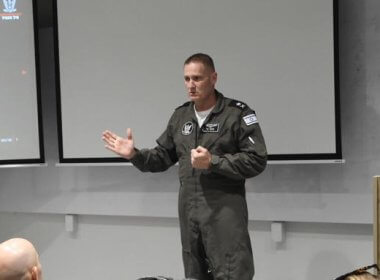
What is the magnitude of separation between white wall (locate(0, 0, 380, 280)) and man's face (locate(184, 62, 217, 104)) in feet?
3.30

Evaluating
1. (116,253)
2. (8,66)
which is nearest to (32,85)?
(8,66)

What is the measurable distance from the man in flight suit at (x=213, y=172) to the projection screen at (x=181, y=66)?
0.69 meters

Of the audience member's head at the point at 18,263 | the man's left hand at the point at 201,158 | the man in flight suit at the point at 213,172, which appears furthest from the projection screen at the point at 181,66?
the audience member's head at the point at 18,263

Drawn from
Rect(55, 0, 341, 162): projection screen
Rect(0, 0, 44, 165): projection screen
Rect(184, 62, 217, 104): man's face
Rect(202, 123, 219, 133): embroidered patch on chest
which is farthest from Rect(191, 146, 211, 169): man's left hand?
Rect(0, 0, 44, 165): projection screen

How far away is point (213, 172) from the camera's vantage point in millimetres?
2406

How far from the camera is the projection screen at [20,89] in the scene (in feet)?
11.8

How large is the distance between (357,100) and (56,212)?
2306mm

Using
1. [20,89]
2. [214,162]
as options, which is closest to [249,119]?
[214,162]

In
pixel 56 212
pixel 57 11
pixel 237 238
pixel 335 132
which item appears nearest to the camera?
pixel 237 238

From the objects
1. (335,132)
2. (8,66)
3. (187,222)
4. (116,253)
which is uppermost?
(8,66)

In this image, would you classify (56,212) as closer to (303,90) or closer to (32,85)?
(32,85)

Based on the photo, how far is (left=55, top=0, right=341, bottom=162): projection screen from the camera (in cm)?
301

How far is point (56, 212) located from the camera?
12.7ft

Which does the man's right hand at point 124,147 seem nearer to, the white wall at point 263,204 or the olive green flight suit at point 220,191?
the olive green flight suit at point 220,191
